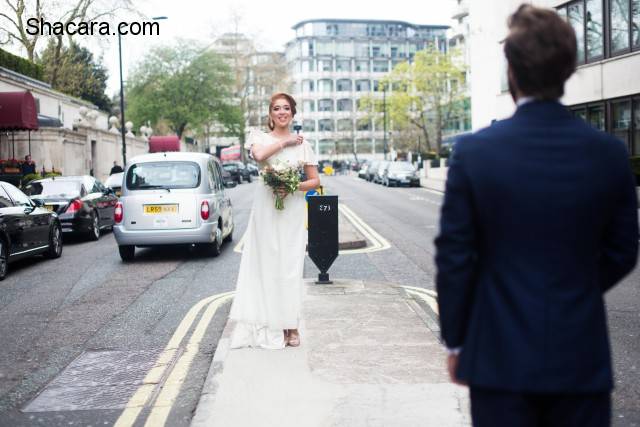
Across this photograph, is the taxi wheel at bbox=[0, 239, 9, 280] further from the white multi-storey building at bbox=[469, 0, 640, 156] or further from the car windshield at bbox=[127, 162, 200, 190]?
the white multi-storey building at bbox=[469, 0, 640, 156]

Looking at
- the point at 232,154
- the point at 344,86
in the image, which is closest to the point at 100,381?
the point at 232,154

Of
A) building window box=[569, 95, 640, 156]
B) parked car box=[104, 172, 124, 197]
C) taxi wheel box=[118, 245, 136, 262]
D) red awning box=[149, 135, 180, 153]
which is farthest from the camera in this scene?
red awning box=[149, 135, 180, 153]

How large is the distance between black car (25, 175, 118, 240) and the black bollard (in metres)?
8.94

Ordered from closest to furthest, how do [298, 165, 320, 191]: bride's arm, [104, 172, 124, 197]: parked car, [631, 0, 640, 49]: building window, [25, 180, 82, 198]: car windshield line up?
1. [298, 165, 320, 191]: bride's arm
2. [25, 180, 82, 198]: car windshield
3. [104, 172, 124, 197]: parked car
4. [631, 0, 640, 49]: building window

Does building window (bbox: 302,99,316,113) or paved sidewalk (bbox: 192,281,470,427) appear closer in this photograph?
paved sidewalk (bbox: 192,281,470,427)

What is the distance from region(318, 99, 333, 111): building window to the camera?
433 feet

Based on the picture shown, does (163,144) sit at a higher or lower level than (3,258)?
higher

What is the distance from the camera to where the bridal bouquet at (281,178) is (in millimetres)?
5911

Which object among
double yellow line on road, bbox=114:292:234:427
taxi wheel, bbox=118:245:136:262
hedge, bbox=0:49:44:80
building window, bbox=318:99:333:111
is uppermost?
building window, bbox=318:99:333:111

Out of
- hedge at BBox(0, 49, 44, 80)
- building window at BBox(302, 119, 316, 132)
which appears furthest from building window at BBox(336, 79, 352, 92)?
hedge at BBox(0, 49, 44, 80)

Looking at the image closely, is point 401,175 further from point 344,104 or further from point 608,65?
point 344,104

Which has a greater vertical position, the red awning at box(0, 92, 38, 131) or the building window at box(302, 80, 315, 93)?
the building window at box(302, 80, 315, 93)

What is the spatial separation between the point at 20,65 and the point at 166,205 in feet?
97.0

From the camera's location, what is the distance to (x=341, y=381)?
16.7ft
